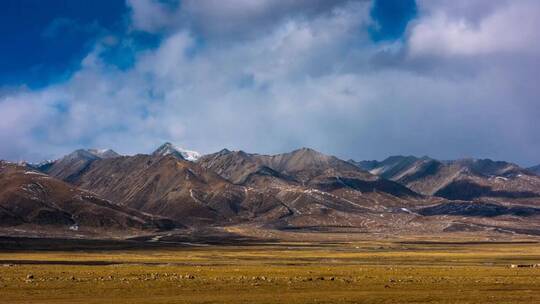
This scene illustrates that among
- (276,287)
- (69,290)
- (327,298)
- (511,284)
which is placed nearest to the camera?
(327,298)

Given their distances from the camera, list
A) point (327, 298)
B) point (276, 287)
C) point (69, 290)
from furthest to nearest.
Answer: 1. point (276, 287)
2. point (69, 290)
3. point (327, 298)

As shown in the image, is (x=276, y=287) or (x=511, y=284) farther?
(x=511, y=284)

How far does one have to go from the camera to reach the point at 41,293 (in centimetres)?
5409

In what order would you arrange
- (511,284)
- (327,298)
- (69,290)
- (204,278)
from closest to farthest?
(327,298) < (69,290) < (511,284) < (204,278)

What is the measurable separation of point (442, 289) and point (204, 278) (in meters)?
24.6

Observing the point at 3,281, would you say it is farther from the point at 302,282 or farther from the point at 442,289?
the point at 442,289

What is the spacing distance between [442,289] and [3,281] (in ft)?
130

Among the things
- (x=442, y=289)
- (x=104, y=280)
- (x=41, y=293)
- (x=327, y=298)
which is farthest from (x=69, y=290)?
(x=442, y=289)

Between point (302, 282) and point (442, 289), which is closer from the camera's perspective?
point (442, 289)

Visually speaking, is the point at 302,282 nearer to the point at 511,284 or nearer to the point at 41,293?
the point at 511,284

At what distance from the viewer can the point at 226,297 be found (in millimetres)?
52438

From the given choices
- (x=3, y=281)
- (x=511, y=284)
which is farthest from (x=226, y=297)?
(x=511, y=284)

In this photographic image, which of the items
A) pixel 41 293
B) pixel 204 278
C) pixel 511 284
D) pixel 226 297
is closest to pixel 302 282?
pixel 204 278

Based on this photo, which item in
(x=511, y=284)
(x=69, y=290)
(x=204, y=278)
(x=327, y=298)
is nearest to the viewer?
(x=327, y=298)
